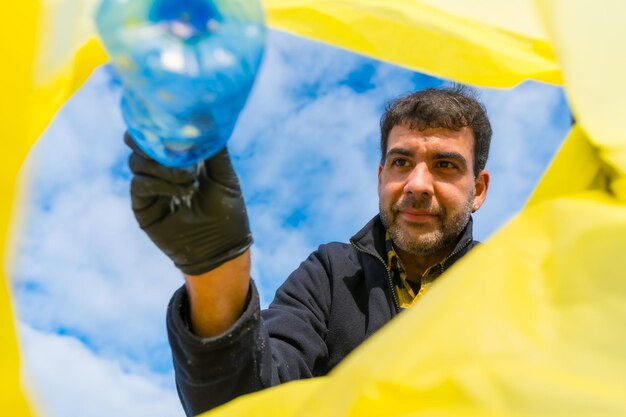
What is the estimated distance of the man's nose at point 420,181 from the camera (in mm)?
2131

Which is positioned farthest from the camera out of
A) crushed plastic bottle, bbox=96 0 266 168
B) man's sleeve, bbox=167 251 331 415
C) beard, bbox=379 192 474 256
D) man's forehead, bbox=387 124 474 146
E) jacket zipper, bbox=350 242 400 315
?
man's forehead, bbox=387 124 474 146

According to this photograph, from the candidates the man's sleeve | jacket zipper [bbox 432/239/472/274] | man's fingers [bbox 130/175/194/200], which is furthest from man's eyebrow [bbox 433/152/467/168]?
man's fingers [bbox 130/175/194/200]

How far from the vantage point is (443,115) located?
88.1 inches

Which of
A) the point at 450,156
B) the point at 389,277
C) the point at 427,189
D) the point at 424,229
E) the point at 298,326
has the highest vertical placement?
the point at 450,156

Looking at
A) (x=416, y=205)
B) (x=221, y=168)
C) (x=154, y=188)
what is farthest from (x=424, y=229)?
(x=154, y=188)

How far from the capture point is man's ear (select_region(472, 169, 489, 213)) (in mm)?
2414

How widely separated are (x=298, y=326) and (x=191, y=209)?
757 millimetres

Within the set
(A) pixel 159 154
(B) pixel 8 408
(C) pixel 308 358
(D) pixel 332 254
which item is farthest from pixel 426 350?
(D) pixel 332 254

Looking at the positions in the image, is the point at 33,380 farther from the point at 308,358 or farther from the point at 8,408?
the point at 308,358

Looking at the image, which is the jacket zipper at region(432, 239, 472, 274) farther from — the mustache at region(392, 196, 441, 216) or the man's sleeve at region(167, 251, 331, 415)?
the man's sleeve at region(167, 251, 331, 415)

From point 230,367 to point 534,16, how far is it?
822mm

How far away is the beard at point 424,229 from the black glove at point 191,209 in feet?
3.12

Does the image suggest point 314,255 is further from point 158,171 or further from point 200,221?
point 158,171

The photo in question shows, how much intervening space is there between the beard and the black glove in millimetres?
951
